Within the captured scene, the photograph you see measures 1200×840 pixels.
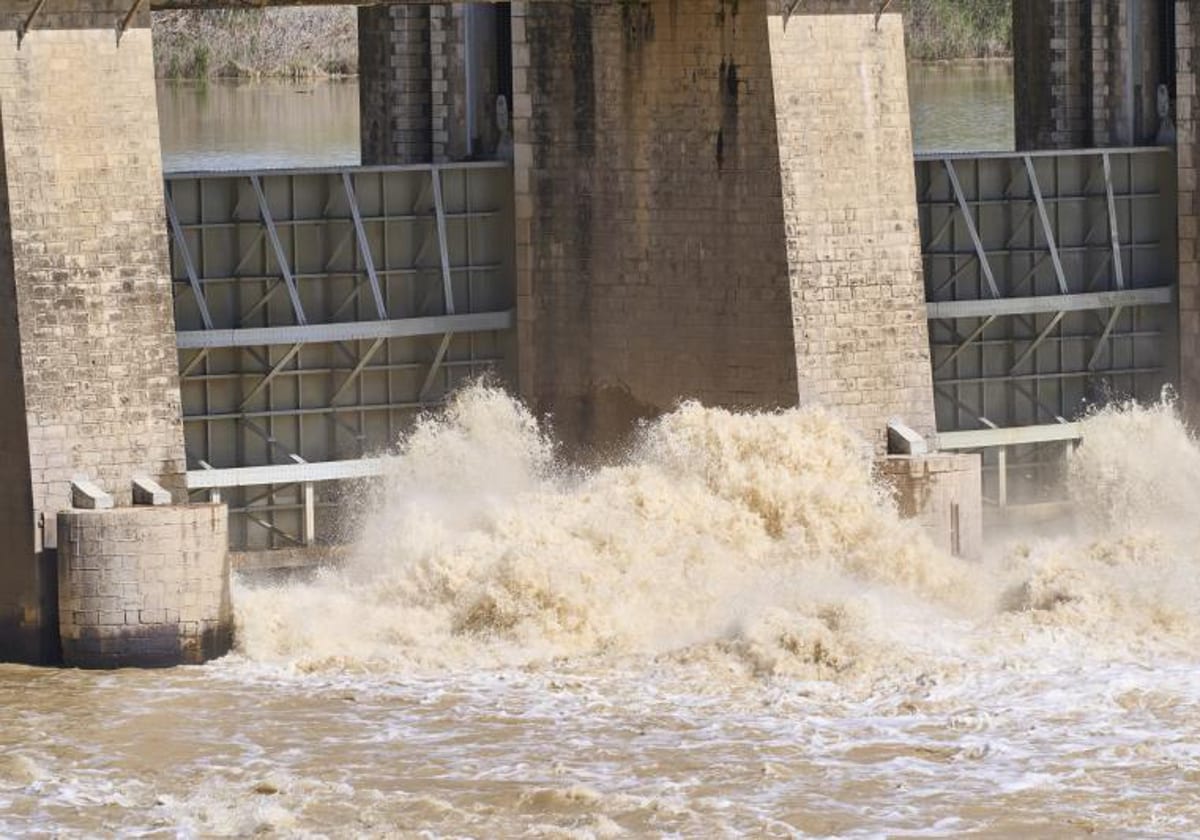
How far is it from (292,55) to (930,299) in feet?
79.8

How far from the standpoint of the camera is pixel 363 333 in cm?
2080

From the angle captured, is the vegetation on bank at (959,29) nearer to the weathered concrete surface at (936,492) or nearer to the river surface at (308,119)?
the river surface at (308,119)

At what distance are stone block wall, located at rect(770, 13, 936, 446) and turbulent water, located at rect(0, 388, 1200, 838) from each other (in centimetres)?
50

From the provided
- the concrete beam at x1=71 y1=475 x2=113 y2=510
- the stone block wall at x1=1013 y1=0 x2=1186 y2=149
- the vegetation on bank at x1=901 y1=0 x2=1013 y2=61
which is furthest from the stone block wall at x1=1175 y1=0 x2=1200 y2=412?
the vegetation on bank at x1=901 y1=0 x2=1013 y2=61

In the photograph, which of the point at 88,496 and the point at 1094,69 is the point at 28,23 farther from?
the point at 1094,69

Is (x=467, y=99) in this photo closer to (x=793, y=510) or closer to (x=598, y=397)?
(x=598, y=397)

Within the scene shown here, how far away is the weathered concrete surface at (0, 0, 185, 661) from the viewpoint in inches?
708

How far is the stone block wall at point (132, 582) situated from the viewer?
17.8 meters

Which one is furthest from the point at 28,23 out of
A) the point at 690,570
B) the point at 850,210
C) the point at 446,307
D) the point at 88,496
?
the point at 850,210

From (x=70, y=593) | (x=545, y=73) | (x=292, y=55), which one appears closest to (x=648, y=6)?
(x=545, y=73)

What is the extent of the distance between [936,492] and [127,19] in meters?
6.60

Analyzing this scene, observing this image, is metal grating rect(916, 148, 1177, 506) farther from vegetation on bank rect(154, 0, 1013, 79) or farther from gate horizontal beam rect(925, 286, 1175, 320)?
vegetation on bank rect(154, 0, 1013, 79)

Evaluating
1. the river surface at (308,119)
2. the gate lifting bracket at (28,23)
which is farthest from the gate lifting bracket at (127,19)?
the river surface at (308,119)

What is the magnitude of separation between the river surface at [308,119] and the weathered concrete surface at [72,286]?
11437 mm
